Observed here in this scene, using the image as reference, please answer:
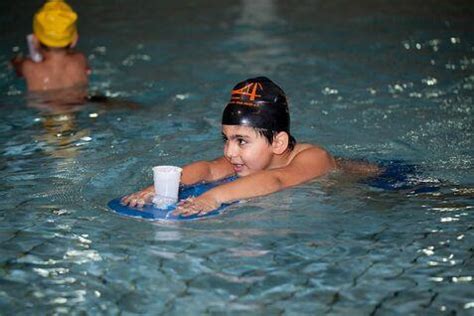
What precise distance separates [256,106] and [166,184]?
2.33 ft

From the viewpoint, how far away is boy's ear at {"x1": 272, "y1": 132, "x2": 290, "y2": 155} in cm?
504

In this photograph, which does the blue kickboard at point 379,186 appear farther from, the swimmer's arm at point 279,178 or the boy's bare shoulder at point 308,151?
the boy's bare shoulder at point 308,151

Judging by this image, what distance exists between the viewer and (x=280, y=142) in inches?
200

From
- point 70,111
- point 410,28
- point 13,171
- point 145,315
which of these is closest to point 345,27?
point 410,28

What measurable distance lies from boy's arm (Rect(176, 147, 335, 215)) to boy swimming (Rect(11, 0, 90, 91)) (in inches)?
145

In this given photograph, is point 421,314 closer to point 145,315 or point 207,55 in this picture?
point 145,315

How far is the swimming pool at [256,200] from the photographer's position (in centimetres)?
378

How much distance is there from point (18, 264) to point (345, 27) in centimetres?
835

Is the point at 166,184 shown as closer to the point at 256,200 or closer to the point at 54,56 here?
the point at 256,200

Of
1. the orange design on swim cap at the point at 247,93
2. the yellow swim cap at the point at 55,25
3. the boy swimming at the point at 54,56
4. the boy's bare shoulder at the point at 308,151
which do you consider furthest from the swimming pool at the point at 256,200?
the yellow swim cap at the point at 55,25

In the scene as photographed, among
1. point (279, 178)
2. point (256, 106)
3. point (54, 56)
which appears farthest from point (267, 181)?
point (54, 56)

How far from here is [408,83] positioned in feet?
28.0

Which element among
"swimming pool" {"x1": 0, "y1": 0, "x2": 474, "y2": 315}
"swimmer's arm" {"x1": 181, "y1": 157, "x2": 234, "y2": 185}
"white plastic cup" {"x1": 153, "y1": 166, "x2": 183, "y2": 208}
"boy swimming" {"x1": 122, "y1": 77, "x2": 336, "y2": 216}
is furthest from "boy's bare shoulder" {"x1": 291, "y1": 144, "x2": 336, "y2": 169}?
"white plastic cup" {"x1": 153, "y1": 166, "x2": 183, "y2": 208}

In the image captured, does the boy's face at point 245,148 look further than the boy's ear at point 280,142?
No
